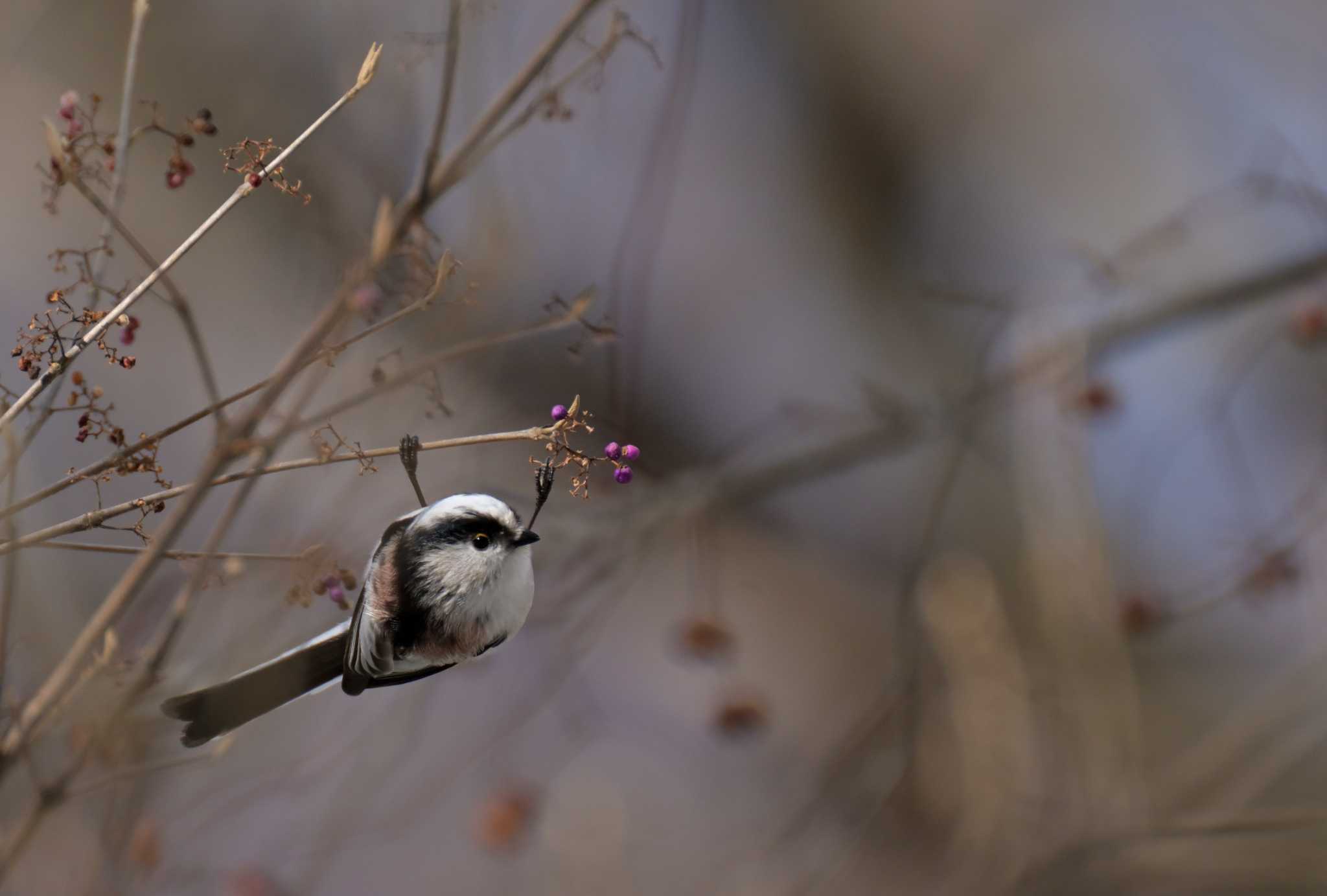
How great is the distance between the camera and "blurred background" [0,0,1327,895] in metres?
1.15

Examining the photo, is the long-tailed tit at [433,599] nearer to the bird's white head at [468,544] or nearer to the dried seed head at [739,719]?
the bird's white head at [468,544]

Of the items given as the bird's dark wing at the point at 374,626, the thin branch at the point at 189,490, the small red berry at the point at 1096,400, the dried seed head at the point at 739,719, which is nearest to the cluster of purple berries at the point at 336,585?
the bird's dark wing at the point at 374,626

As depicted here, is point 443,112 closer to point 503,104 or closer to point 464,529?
point 503,104

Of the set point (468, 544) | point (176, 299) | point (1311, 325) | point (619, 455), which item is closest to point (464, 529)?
point (468, 544)

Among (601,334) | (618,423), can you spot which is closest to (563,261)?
(618,423)

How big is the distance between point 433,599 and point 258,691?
0.18 meters

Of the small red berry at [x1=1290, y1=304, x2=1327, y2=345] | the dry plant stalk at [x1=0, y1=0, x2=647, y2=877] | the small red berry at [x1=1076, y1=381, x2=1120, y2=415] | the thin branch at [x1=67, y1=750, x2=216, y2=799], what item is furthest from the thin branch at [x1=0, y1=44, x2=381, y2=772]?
the small red berry at [x1=1290, y1=304, x2=1327, y2=345]

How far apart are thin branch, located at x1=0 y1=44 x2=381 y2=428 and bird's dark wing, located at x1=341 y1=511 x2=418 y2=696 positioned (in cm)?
22

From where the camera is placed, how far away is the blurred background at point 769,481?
1.15 metres

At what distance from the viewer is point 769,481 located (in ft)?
8.77

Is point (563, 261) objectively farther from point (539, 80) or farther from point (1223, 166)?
point (1223, 166)

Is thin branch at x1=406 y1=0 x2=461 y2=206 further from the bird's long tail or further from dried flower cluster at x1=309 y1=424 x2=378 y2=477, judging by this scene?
the bird's long tail

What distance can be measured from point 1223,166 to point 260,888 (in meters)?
3.62

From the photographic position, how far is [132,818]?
36.4 inches
